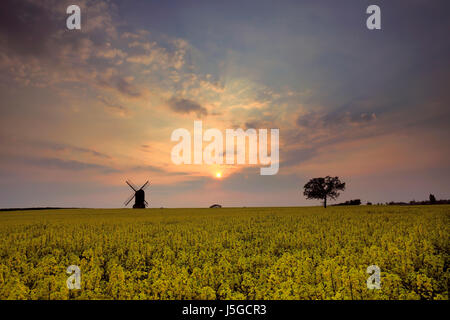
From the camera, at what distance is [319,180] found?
74.9m

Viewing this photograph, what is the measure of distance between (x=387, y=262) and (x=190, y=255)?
6.35 meters

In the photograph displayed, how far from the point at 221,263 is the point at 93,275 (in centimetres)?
335

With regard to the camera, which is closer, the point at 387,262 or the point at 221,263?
the point at 221,263

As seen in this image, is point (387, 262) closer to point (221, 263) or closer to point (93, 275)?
point (221, 263)
